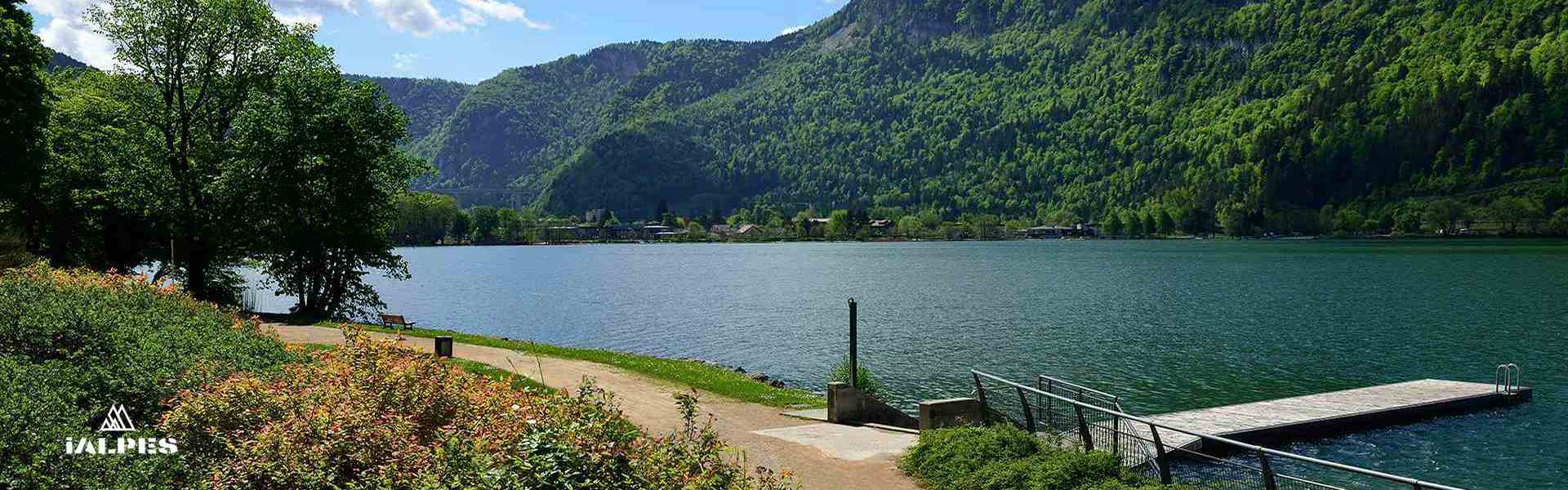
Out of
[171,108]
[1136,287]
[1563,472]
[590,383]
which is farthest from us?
[1136,287]

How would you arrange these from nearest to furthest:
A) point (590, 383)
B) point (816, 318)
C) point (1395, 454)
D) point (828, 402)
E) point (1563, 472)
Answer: point (590, 383)
point (828, 402)
point (1563, 472)
point (1395, 454)
point (816, 318)

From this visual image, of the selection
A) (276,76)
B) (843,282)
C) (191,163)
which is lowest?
(843,282)

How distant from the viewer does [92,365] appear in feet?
39.0

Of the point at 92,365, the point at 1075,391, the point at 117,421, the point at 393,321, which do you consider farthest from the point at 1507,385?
the point at 393,321

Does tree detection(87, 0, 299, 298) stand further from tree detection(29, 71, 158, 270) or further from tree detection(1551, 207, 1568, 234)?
tree detection(1551, 207, 1568, 234)

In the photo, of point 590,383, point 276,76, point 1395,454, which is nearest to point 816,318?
point 276,76

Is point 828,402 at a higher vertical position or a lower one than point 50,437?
lower

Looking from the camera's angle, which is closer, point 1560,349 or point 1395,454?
point 1395,454

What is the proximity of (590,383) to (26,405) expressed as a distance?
218 inches

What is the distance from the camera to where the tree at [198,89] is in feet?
128

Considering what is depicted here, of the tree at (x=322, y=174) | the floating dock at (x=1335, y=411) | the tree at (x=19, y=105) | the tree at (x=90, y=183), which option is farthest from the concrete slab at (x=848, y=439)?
the tree at (x=90, y=183)

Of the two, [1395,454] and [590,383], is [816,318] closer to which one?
[1395,454]

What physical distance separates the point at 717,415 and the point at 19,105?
86.3ft

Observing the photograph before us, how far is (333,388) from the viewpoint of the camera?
11273 mm
